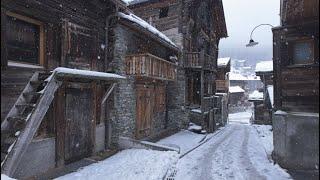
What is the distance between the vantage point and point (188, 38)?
83.5 feet

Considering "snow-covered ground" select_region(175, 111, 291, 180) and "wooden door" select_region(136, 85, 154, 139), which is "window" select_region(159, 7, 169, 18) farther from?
"snow-covered ground" select_region(175, 111, 291, 180)

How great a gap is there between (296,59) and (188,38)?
13.1 meters

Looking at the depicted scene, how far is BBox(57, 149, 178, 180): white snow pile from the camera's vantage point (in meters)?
10.8

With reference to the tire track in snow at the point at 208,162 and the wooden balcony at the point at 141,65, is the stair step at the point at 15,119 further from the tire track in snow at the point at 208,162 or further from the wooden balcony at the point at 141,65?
the wooden balcony at the point at 141,65

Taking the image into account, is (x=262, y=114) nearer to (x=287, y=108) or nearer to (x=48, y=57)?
(x=287, y=108)

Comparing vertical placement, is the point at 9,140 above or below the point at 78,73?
below

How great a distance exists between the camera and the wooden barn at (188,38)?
24.2 m

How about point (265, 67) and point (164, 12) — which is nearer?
point (164, 12)

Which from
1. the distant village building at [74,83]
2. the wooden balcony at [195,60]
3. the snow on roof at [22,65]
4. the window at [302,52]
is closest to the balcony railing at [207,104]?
the distant village building at [74,83]

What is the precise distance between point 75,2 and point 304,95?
9322 mm

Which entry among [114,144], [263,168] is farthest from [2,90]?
[263,168]

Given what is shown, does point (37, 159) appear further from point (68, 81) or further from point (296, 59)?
point (296, 59)

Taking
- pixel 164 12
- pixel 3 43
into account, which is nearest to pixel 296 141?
pixel 3 43

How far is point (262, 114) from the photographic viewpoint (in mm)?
38750
